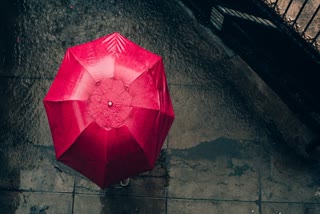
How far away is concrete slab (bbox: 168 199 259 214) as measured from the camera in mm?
6199

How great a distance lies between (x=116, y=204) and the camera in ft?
20.2

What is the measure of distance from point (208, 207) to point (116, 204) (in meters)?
1.46

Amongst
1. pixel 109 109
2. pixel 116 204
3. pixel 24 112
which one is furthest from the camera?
pixel 24 112

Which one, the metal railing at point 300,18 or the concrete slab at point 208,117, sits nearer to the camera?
the metal railing at point 300,18

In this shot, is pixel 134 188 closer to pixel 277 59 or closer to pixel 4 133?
pixel 4 133

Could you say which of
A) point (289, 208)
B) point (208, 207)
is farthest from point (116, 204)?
point (289, 208)

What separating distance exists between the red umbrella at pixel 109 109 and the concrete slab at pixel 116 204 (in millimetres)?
1346

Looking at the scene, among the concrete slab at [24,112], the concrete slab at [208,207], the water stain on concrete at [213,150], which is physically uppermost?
the concrete slab at [24,112]

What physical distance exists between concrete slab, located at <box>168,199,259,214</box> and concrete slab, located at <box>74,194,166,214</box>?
0.68 feet

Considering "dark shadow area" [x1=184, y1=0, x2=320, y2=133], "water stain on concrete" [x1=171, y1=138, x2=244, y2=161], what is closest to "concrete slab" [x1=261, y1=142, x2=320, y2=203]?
"water stain on concrete" [x1=171, y1=138, x2=244, y2=161]

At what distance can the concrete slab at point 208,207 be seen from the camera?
6.20m

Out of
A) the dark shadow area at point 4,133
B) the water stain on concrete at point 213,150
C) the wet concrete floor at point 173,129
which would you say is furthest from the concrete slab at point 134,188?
the dark shadow area at point 4,133

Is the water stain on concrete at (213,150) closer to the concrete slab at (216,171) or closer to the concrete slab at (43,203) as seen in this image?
the concrete slab at (216,171)

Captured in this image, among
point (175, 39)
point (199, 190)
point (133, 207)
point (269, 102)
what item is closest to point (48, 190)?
point (133, 207)
